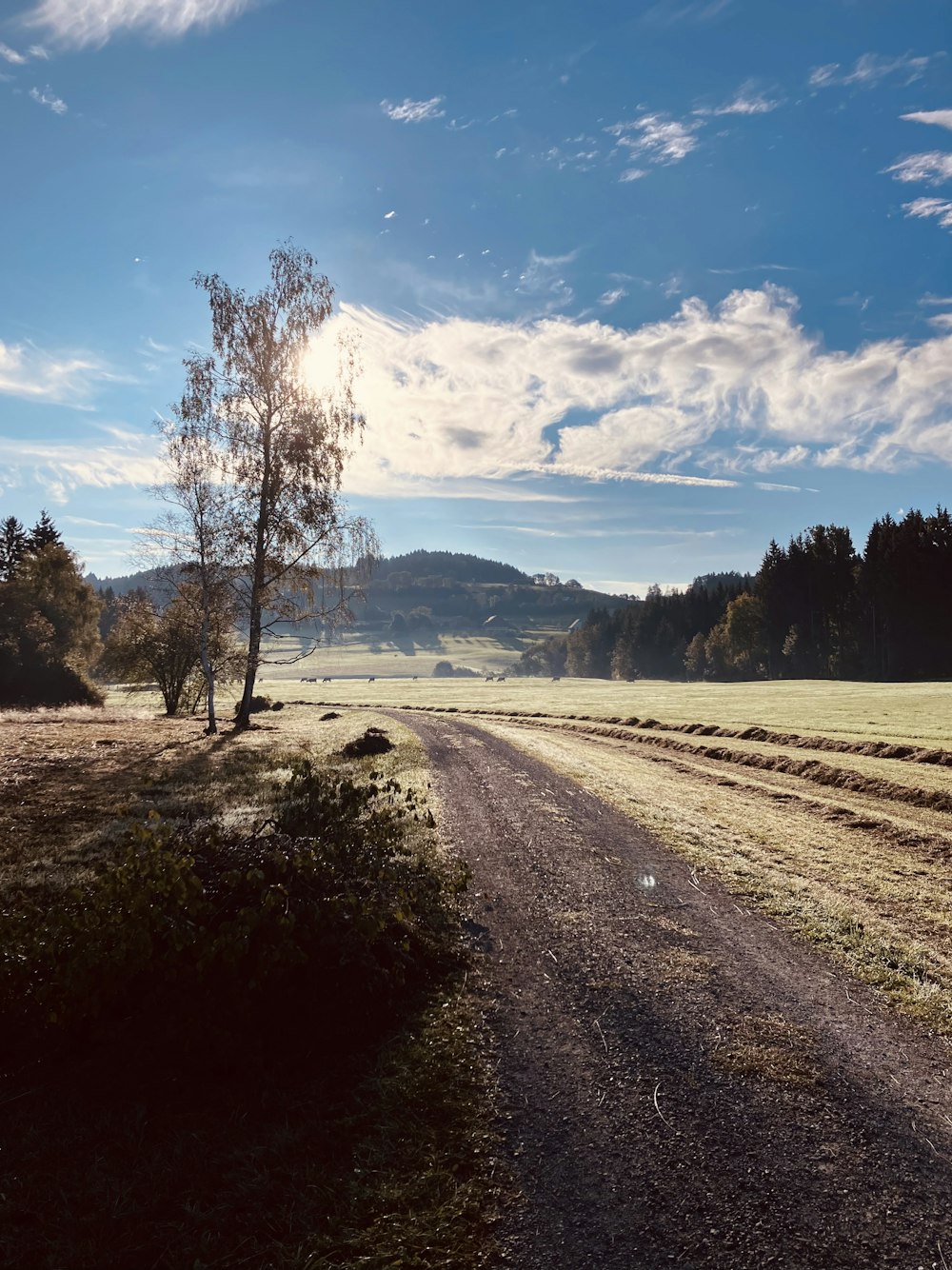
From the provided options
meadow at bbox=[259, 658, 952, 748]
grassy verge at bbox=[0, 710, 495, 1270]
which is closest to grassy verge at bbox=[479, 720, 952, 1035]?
grassy verge at bbox=[0, 710, 495, 1270]

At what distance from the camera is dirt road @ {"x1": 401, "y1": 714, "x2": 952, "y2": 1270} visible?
162 inches

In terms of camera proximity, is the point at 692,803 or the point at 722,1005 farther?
the point at 692,803

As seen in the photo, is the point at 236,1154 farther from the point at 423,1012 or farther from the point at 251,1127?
the point at 423,1012

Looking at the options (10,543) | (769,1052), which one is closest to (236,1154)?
(769,1052)

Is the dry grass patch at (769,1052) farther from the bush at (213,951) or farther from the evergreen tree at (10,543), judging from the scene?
the evergreen tree at (10,543)

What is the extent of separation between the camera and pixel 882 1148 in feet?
16.1

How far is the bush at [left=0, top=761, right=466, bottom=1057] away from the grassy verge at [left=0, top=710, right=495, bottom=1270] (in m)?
0.03

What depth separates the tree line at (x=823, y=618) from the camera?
8994 cm

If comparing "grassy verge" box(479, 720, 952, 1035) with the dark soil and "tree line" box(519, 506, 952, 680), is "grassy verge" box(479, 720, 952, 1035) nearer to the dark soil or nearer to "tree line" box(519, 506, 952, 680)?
the dark soil

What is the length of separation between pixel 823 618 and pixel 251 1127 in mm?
119010

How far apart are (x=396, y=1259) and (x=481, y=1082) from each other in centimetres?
182

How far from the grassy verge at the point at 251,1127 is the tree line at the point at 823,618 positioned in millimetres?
97557

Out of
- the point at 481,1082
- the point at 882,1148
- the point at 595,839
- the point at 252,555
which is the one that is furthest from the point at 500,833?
the point at 252,555

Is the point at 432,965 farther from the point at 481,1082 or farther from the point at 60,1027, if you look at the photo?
the point at 60,1027
